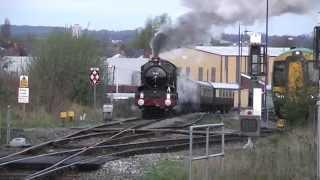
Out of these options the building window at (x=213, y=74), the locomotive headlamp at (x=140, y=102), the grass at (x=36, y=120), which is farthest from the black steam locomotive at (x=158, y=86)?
the building window at (x=213, y=74)

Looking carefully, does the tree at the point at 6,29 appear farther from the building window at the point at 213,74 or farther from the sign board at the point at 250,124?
the sign board at the point at 250,124

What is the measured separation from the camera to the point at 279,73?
34000 millimetres

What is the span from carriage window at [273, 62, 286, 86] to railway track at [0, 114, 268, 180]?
8093 millimetres

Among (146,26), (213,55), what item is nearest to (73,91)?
(213,55)

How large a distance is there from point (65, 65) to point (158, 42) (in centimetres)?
1119

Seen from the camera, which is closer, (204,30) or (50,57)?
(204,30)

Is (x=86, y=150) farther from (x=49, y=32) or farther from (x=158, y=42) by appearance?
(x=49, y=32)

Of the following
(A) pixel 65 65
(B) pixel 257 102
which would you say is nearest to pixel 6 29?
(A) pixel 65 65

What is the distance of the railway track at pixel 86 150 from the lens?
15078 millimetres

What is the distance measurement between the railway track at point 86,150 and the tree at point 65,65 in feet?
56.0

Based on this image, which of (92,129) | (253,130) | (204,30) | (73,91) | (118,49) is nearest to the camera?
(253,130)

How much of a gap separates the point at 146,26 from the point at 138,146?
10883cm

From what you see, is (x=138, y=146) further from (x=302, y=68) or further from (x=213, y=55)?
(x=213, y=55)

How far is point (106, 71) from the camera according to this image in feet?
184
